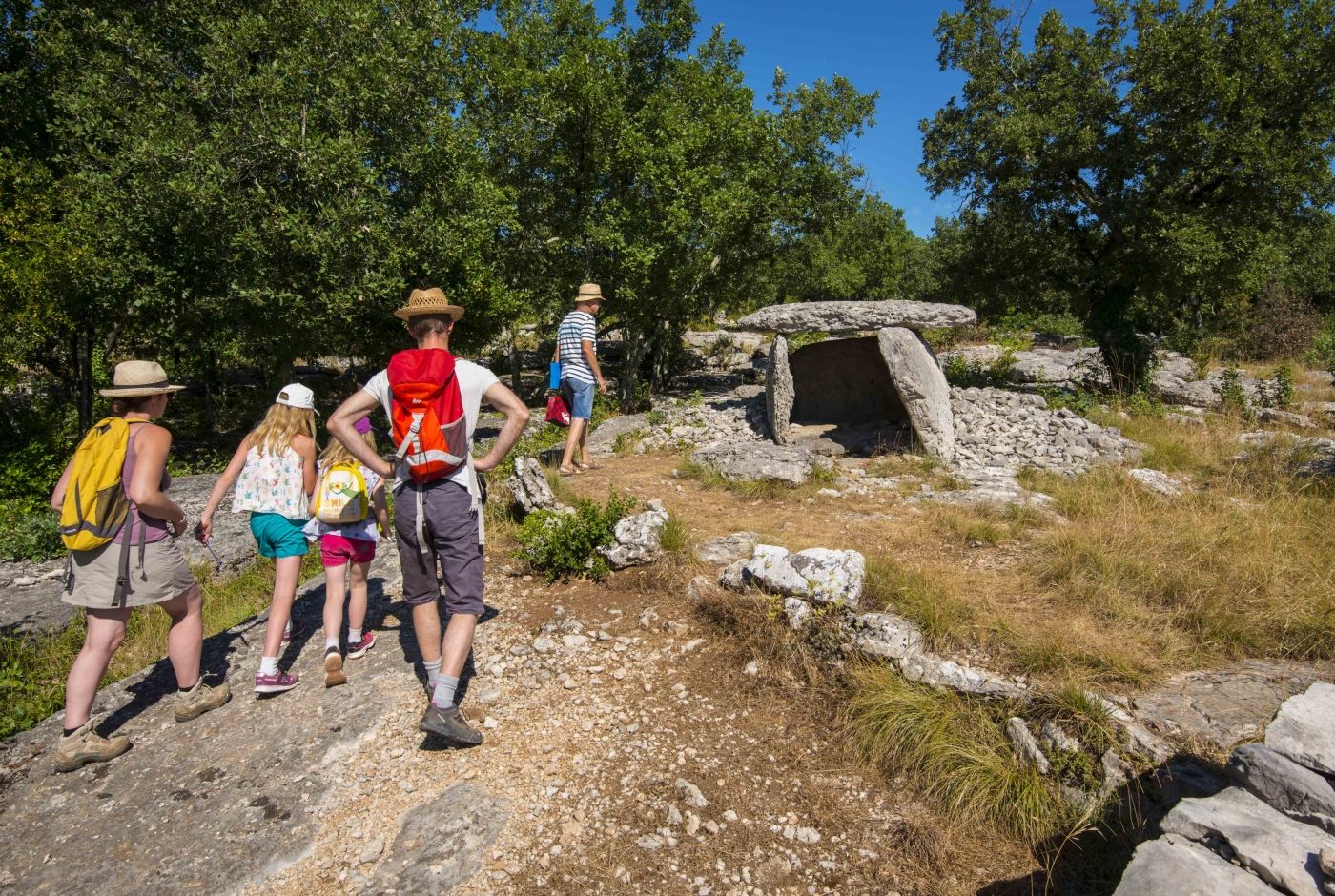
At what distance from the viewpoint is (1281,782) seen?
268 centimetres

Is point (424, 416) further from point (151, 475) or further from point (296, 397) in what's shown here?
point (151, 475)

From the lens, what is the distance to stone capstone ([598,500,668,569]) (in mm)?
5902

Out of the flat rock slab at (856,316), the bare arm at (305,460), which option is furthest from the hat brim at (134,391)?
the flat rock slab at (856,316)

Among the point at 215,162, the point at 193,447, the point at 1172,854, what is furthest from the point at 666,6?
the point at 1172,854

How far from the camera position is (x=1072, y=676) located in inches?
153

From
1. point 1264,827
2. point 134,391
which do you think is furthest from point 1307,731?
point 134,391

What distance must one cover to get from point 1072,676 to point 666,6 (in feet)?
48.0

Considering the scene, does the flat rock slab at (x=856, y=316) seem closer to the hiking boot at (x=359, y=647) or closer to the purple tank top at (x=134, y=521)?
the hiking boot at (x=359, y=647)

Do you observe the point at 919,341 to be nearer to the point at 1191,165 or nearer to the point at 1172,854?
the point at 1191,165

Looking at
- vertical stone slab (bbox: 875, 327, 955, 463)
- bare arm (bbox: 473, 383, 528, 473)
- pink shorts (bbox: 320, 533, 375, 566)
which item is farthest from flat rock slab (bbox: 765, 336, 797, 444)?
bare arm (bbox: 473, 383, 528, 473)

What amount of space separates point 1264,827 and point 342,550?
4.64m

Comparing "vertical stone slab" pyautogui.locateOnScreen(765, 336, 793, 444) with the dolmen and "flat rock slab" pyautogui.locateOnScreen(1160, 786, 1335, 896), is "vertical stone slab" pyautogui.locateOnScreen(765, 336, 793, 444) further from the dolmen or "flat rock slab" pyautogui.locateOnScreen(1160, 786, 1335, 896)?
"flat rock slab" pyautogui.locateOnScreen(1160, 786, 1335, 896)

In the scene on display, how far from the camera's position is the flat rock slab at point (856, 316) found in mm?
10039

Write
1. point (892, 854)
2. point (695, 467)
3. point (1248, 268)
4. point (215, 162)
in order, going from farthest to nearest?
point (1248, 268) < point (215, 162) < point (695, 467) < point (892, 854)
